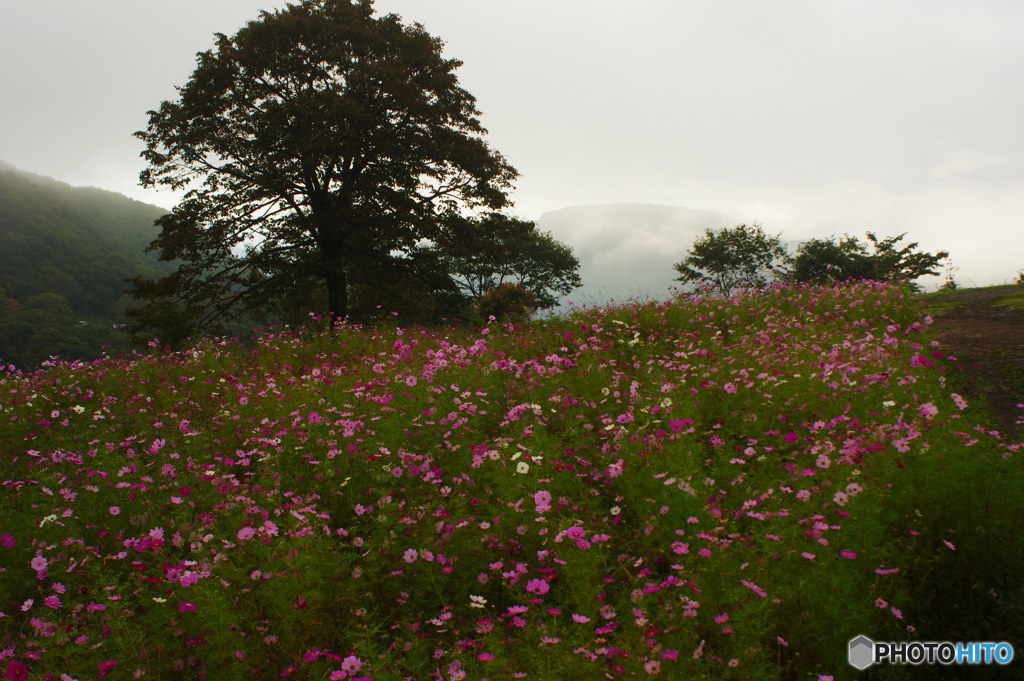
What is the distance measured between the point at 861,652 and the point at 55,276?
4961 inches

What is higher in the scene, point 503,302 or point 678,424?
point 503,302

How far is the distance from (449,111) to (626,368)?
1414 cm

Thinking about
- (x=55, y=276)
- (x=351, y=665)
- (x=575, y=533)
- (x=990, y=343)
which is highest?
(x=55, y=276)

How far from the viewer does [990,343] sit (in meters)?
7.02

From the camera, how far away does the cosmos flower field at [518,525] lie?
2.78 meters

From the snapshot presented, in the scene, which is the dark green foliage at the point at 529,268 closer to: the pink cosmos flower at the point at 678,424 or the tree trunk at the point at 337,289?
the tree trunk at the point at 337,289

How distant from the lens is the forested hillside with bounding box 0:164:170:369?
57844 mm

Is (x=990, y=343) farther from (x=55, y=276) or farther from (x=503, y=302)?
(x=55, y=276)

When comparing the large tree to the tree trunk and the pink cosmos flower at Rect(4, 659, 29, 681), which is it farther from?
the pink cosmos flower at Rect(4, 659, 29, 681)

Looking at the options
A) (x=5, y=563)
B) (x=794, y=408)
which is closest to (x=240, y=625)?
(x=5, y=563)

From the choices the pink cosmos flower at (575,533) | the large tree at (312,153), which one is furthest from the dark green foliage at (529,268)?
the pink cosmos flower at (575,533)

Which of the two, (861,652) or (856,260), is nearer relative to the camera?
(861,652)

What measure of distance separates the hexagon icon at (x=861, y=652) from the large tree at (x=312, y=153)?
1588 centimetres

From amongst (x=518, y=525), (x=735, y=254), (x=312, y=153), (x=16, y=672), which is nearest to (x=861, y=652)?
(x=518, y=525)
